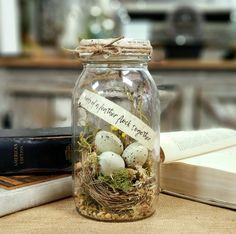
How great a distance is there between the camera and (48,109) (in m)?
2.31

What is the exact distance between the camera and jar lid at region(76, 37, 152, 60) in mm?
543

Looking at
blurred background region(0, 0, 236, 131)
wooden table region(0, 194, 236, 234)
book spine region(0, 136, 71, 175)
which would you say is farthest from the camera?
blurred background region(0, 0, 236, 131)

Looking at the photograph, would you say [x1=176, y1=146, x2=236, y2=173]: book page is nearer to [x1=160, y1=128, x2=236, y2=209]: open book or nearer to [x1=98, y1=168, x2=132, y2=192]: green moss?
[x1=160, y1=128, x2=236, y2=209]: open book

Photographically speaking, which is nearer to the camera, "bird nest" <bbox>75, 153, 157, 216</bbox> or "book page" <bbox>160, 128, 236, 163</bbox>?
"bird nest" <bbox>75, 153, 157, 216</bbox>

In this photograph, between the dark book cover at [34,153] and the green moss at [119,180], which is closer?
the green moss at [119,180]

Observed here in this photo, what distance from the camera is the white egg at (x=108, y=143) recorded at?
0.54m

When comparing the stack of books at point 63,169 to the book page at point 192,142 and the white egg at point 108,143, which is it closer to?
the book page at point 192,142

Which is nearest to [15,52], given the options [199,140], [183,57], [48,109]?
[48,109]

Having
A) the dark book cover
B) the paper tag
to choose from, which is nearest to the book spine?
the dark book cover

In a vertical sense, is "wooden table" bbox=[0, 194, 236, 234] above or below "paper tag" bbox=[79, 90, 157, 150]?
below

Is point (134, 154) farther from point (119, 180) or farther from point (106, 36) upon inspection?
point (106, 36)

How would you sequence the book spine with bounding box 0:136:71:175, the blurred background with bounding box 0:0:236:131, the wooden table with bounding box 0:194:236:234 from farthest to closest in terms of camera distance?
the blurred background with bounding box 0:0:236:131
the book spine with bounding box 0:136:71:175
the wooden table with bounding box 0:194:236:234

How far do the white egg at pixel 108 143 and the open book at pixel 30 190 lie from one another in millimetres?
108

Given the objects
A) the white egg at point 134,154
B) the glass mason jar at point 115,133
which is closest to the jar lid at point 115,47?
the glass mason jar at point 115,133
